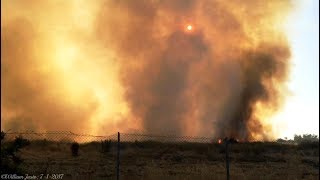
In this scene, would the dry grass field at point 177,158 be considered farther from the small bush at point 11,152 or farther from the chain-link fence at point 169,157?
the small bush at point 11,152

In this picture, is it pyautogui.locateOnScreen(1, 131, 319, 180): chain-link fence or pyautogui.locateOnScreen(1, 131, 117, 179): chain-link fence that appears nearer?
pyautogui.locateOnScreen(1, 131, 117, 179): chain-link fence

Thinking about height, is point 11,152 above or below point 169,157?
above

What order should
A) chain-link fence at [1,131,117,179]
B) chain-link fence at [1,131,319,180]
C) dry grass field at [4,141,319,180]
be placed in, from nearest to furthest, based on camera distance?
chain-link fence at [1,131,117,179] < dry grass field at [4,141,319,180] < chain-link fence at [1,131,319,180]

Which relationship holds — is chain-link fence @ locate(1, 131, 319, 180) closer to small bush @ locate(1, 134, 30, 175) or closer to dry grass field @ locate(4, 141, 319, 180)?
dry grass field @ locate(4, 141, 319, 180)

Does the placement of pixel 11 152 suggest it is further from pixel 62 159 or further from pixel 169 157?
pixel 169 157

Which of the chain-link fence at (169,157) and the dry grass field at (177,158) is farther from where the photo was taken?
the chain-link fence at (169,157)

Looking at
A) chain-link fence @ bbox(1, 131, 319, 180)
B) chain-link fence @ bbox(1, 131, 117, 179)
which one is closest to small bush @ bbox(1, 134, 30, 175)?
chain-link fence @ bbox(1, 131, 117, 179)

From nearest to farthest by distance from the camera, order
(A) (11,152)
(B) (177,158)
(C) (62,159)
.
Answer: (A) (11,152) → (C) (62,159) → (B) (177,158)

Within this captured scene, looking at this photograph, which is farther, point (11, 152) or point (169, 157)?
point (169, 157)

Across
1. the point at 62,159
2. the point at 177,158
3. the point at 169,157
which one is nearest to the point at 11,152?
the point at 62,159

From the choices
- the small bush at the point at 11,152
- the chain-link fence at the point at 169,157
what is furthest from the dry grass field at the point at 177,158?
the small bush at the point at 11,152

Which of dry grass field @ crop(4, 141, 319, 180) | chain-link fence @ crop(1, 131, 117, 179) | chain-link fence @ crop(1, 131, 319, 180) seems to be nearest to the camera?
chain-link fence @ crop(1, 131, 117, 179)

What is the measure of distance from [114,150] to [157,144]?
330 inches

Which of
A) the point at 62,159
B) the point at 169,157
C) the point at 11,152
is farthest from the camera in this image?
the point at 169,157
